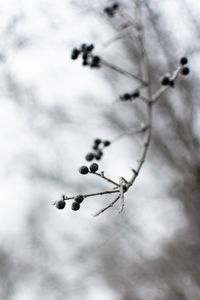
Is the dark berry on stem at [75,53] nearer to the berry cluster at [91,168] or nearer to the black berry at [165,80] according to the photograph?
the black berry at [165,80]

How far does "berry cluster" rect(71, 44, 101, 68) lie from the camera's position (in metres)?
2.12

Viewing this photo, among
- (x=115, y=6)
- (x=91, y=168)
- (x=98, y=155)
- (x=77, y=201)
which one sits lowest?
(x=77, y=201)

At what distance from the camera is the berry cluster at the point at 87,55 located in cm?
212

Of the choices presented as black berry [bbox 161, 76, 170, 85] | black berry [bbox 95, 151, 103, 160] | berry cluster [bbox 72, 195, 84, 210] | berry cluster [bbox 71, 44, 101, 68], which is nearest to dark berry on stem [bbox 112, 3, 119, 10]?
berry cluster [bbox 71, 44, 101, 68]

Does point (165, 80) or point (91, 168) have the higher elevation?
point (165, 80)

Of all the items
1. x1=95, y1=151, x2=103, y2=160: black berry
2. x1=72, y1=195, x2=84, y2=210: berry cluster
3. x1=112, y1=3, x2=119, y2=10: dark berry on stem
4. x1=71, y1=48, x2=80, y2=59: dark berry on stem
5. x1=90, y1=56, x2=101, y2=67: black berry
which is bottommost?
x1=72, y1=195, x2=84, y2=210: berry cluster

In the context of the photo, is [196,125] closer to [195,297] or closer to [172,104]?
[172,104]

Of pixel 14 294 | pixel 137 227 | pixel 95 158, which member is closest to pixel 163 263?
pixel 137 227

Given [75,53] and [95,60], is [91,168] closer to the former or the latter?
[95,60]

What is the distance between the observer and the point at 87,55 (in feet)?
7.17

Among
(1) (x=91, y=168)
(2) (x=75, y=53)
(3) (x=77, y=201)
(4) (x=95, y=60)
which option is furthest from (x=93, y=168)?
(2) (x=75, y=53)

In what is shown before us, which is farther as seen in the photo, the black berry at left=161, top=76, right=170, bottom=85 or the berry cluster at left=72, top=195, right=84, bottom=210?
the black berry at left=161, top=76, right=170, bottom=85

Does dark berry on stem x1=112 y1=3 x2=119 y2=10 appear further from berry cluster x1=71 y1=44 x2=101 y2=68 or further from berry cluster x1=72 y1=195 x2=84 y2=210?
berry cluster x1=72 y1=195 x2=84 y2=210

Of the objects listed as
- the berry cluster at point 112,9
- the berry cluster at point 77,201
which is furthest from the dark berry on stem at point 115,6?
the berry cluster at point 77,201
